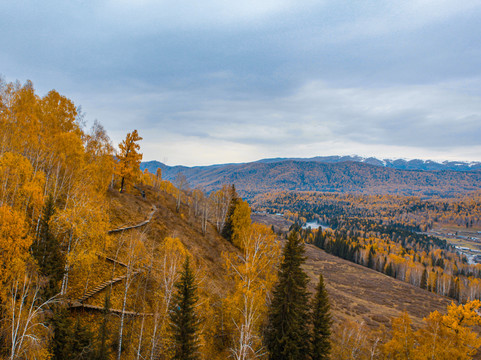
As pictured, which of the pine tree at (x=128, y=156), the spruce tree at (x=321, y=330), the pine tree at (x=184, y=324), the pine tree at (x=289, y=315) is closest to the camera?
the pine tree at (x=184, y=324)

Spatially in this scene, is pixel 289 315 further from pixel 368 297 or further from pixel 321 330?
pixel 368 297

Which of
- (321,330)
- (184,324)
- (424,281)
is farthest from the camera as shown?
(424,281)

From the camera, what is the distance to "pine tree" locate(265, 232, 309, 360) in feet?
68.3

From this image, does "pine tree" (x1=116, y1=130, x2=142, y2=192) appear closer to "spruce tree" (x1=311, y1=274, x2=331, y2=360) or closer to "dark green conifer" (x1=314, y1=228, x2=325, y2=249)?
"spruce tree" (x1=311, y1=274, x2=331, y2=360)

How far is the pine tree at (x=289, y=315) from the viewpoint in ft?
68.3

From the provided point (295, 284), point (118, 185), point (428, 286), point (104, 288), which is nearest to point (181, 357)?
point (104, 288)

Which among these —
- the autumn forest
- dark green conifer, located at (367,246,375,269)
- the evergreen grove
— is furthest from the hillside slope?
dark green conifer, located at (367,246,375,269)

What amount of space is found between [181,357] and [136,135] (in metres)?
36.9

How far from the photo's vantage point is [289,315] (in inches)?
838

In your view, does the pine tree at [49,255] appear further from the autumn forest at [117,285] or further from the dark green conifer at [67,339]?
the dark green conifer at [67,339]

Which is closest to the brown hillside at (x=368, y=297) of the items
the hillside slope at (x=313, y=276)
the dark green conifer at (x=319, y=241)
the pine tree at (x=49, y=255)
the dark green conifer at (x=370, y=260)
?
the hillside slope at (x=313, y=276)

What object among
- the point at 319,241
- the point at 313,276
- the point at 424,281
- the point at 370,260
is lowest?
the point at 424,281

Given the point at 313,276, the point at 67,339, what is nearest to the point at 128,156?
the point at 67,339

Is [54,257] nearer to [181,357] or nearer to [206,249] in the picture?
[181,357]
